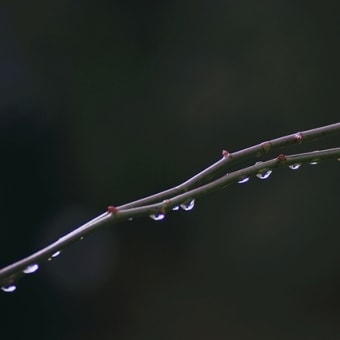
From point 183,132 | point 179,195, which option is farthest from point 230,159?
Answer: point 183,132

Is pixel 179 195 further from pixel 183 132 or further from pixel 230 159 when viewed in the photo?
pixel 183 132

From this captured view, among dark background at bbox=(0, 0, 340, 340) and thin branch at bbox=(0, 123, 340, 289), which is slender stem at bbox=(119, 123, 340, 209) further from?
dark background at bbox=(0, 0, 340, 340)

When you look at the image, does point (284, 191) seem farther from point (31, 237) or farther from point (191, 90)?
point (31, 237)

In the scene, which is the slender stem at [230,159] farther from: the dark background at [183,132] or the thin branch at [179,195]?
the dark background at [183,132]

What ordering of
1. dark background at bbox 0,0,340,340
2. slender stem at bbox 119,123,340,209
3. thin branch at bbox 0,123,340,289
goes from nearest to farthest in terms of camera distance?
thin branch at bbox 0,123,340,289 → slender stem at bbox 119,123,340,209 → dark background at bbox 0,0,340,340

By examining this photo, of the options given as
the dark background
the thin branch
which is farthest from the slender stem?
the dark background

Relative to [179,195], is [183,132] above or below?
above

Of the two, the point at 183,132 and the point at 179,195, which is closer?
the point at 179,195
